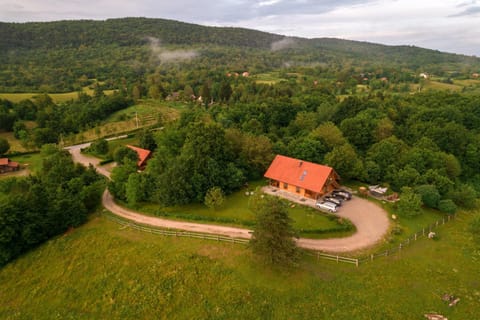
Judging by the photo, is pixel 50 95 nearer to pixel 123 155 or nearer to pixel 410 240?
pixel 123 155

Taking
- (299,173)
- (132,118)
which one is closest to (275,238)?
(299,173)

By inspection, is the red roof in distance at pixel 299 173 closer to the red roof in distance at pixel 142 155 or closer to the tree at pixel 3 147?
the red roof in distance at pixel 142 155

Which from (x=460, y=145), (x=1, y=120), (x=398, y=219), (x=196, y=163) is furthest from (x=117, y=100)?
(x=460, y=145)

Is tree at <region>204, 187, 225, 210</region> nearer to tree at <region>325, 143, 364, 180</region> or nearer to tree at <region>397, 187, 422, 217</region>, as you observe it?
tree at <region>325, 143, 364, 180</region>

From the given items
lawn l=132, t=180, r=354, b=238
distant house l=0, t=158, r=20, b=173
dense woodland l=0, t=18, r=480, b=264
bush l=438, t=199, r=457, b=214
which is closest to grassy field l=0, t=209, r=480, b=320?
lawn l=132, t=180, r=354, b=238

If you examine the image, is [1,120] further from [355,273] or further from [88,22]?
[88,22]
